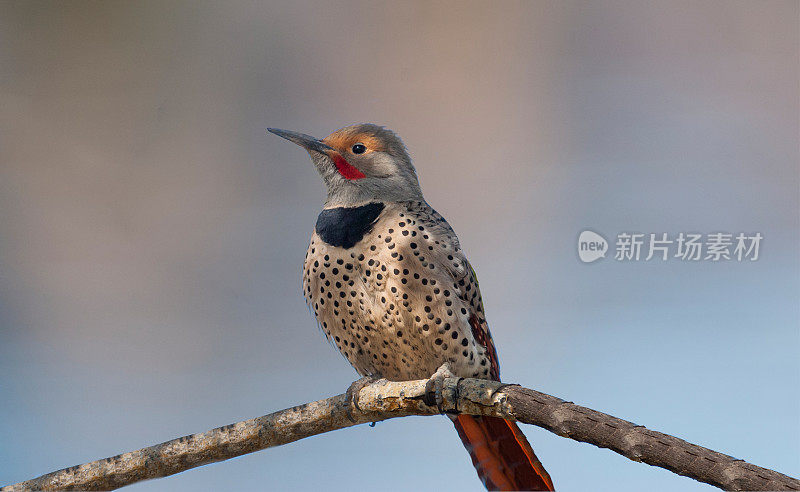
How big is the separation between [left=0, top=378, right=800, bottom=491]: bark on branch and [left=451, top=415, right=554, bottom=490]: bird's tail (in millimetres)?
412

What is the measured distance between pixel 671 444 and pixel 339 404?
1.09 m

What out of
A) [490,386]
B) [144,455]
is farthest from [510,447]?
[144,455]

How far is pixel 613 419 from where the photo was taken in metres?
1.97

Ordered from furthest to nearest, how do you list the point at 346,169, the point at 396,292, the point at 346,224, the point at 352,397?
the point at 346,169 → the point at 346,224 → the point at 396,292 → the point at 352,397

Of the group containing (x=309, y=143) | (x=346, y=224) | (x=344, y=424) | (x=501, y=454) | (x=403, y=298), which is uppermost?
(x=309, y=143)

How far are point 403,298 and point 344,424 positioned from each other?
1.67 feet

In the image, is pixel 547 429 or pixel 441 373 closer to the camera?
pixel 547 429

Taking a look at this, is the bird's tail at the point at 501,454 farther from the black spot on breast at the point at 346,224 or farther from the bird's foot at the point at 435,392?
the black spot on breast at the point at 346,224

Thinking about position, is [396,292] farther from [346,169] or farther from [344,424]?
[346,169]

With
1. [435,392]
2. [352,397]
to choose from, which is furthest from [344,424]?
[435,392]

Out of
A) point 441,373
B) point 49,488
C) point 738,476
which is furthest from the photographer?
point 441,373

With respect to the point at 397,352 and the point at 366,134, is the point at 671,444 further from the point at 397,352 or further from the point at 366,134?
the point at 366,134

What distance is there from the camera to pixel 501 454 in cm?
281

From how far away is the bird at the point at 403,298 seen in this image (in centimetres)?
279
